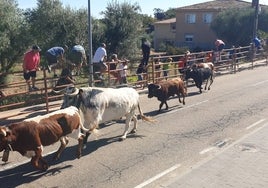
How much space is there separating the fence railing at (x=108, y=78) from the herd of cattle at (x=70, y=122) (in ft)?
10.6

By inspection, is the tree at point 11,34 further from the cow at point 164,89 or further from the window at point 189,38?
the window at point 189,38

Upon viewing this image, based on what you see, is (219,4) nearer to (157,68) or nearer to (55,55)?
(157,68)

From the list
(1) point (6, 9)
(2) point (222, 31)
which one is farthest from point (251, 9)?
(1) point (6, 9)

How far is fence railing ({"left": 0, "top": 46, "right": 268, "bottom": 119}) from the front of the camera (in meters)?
12.3

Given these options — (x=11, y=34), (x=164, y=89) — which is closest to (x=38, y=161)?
(x=164, y=89)

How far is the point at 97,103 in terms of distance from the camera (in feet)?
29.0

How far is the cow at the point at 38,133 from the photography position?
712 centimetres

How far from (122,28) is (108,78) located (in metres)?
19.4

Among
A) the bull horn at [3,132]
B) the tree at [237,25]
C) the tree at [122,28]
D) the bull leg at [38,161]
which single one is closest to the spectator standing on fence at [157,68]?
the bull leg at [38,161]

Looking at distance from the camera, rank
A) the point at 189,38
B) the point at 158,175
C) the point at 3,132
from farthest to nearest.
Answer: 1. the point at 189,38
2. the point at 158,175
3. the point at 3,132

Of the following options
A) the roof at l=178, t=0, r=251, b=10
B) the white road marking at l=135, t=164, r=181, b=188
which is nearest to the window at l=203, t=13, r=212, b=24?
the roof at l=178, t=0, r=251, b=10

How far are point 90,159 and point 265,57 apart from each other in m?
23.4

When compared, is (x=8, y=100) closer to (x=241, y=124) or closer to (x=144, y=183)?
(x=241, y=124)

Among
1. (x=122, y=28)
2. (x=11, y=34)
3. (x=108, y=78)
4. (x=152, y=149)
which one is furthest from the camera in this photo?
(x=122, y=28)
